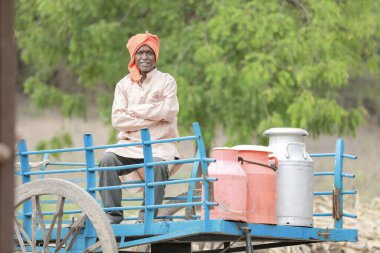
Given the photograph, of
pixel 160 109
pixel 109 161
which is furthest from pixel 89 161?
pixel 160 109

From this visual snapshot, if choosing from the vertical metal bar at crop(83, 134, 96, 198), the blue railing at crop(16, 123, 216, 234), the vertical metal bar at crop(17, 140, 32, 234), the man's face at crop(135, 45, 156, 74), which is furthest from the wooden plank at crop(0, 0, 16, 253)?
the man's face at crop(135, 45, 156, 74)

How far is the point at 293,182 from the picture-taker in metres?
8.00

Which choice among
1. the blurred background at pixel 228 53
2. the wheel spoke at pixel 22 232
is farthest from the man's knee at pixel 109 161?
the blurred background at pixel 228 53

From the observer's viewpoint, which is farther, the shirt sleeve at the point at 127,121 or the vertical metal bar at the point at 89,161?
the shirt sleeve at the point at 127,121

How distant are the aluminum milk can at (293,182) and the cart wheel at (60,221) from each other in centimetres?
127

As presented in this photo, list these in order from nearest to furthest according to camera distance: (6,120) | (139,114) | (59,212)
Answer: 1. (6,120)
2. (59,212)
3. (139,114)

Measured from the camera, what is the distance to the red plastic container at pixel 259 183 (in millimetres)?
7770

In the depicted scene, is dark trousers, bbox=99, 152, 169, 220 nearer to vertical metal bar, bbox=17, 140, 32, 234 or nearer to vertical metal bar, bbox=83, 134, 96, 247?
vertical metal bar, bbox=83, 134, 96, 247

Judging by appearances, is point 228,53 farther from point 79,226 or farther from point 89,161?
point 79,226

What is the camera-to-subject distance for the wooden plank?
4.32m

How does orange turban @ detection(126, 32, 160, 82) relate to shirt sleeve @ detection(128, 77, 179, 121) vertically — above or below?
above

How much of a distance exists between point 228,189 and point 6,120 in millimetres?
3439

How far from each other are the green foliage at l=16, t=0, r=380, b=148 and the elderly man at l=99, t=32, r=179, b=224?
549 cm

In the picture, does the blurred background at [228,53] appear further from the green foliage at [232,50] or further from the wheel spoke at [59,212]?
the wheel spoke at [59,212]
